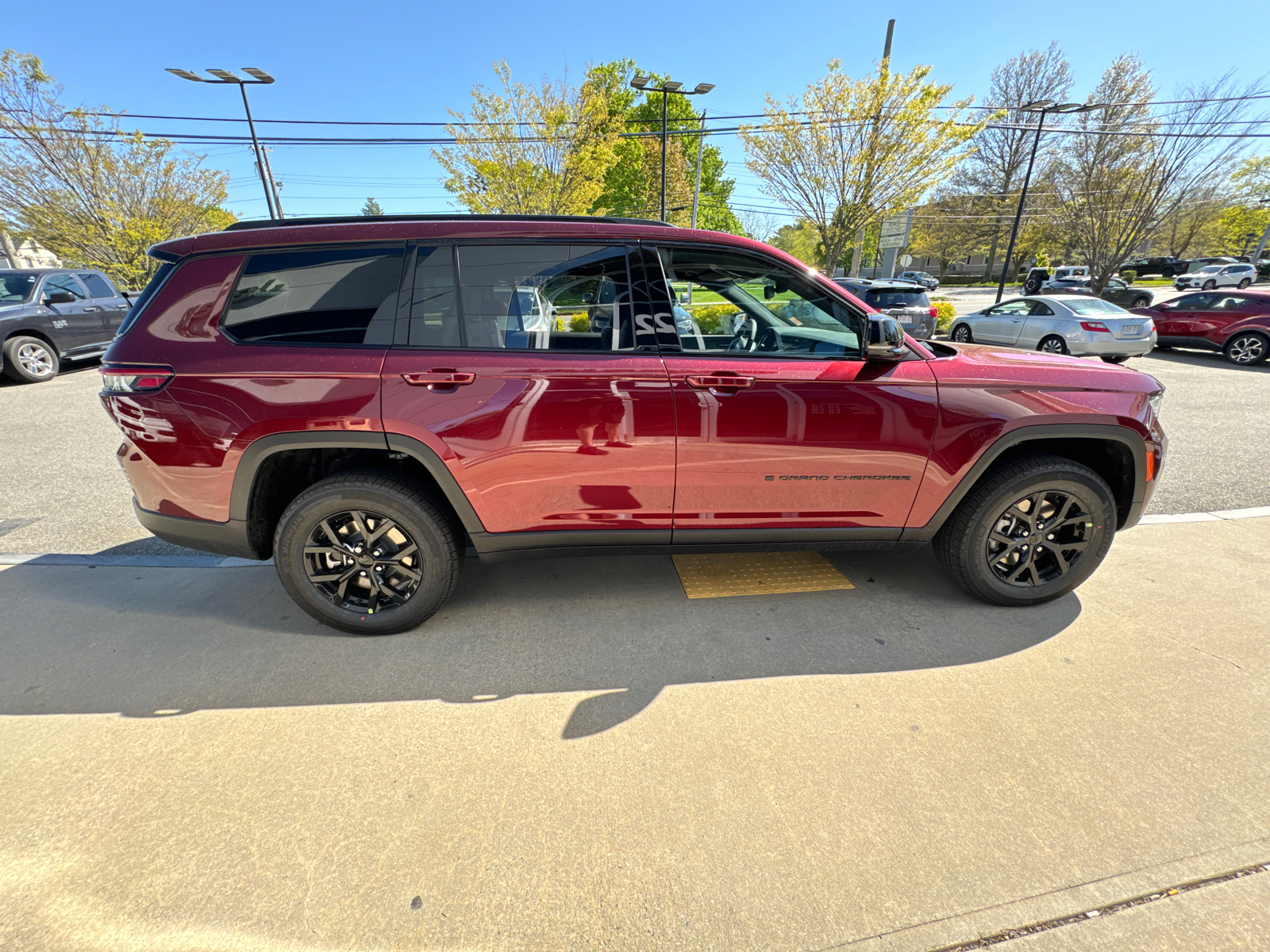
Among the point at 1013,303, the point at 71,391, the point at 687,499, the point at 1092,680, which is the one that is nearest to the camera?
the point at 1092,680

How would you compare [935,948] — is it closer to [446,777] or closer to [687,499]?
[446,777]

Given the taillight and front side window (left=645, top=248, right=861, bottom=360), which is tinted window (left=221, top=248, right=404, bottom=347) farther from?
front side window (left=645, top=248, right=861, bottom=360)

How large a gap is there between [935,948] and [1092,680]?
1559mm

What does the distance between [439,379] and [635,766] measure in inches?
67.0

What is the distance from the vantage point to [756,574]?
10.6 ft

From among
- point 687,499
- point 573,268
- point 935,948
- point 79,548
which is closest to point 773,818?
point 935,948

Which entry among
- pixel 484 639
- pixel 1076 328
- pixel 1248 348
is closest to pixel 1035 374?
pixel 484 639

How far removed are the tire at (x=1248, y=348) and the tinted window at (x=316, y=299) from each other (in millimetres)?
15487

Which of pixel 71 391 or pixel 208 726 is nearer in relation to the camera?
pixel 208 726

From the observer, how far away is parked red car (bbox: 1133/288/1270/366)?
1075 centimetres

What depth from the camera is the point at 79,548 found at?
3.60 meters

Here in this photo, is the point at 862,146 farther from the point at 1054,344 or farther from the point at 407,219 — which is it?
the point at 407,219

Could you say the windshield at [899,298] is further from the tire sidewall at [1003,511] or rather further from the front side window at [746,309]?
the front side window at [746,309]

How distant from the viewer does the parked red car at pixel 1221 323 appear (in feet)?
35.3
